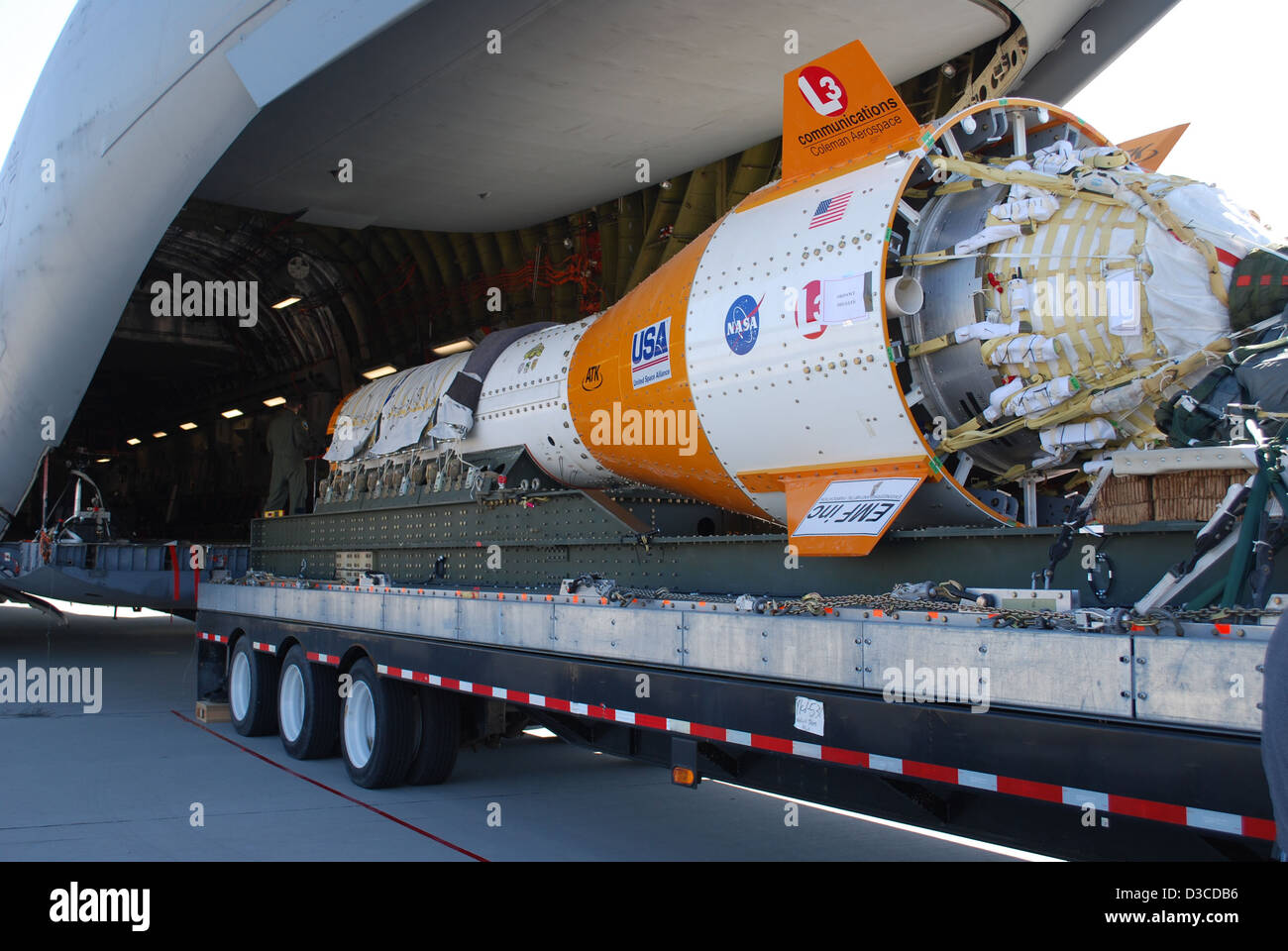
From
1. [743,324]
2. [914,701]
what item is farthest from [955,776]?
[743,324]

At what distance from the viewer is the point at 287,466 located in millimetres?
Result: 13461

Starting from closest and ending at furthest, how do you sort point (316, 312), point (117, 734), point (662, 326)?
point (662, 326) → point (117, 734) → point (316, 312)

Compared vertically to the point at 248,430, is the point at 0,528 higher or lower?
lower

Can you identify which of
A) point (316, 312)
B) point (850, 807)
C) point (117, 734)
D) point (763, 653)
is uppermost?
point (316, 312)

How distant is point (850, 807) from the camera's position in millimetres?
4453

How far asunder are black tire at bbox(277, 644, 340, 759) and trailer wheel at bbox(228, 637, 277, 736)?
0.82 meters

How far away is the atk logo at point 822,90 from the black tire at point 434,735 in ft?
16.7

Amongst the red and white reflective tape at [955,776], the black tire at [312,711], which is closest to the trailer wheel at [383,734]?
the black tire at [312,711]

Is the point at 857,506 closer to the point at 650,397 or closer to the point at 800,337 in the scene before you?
the point at 800,337

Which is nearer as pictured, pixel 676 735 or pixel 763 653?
pixel 763 653

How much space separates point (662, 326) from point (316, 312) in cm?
1505

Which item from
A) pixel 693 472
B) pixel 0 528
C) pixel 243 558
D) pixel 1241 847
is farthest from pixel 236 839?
pixel 0 528

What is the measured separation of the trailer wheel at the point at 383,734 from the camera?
25.9 ft

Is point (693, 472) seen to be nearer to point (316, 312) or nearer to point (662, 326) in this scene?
point (662, 326)
